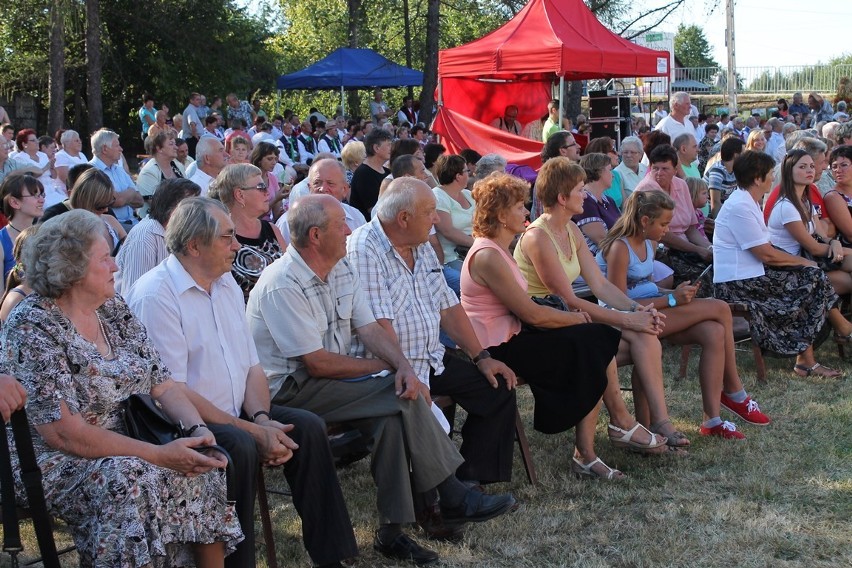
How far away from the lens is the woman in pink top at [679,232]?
23.6ft

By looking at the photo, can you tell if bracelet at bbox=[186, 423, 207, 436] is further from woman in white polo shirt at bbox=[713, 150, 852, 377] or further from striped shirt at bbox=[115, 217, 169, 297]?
woman in white polo shirt at bbox=[713, 150, 852, 377]

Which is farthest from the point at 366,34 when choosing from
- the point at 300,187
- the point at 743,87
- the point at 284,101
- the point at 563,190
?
the point at 563,190

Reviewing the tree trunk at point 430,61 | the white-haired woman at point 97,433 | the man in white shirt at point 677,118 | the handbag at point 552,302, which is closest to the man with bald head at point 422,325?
the handbag at point 552,302

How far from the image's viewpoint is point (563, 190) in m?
4.83

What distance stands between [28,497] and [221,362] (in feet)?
2.89

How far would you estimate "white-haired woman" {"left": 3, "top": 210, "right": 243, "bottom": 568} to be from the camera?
278 centimetres

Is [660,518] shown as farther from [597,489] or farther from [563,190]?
[563,190]

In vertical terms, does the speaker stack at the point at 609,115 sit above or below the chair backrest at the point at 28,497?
above

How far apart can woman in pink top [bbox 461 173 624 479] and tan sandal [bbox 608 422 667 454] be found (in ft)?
0.56

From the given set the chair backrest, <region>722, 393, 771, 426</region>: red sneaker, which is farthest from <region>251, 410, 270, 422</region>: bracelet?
<region>722, 393, 771, 426</region>: red sneaker

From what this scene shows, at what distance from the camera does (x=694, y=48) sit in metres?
89.1

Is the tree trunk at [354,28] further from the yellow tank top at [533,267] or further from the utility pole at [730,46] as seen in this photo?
the yellow tank top at [533,267]

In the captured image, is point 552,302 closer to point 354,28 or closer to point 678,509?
point 678,509

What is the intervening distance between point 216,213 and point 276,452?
2.85ft
